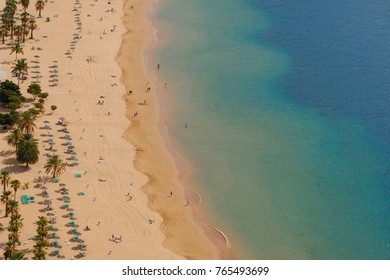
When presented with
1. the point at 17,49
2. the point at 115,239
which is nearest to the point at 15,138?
the point at 115,239

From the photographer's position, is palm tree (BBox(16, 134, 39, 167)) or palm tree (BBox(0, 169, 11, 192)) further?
palm tree (BBox(16, 134, 39, 167))

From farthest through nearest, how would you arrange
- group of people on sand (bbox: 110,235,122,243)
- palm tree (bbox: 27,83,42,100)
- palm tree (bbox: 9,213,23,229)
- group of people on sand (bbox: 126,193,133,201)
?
1. palm tree (bbox: 27,83,42,100)
2. group of people on sand (bbox: 126,193,133,201)
3. group of people on sand (bbox: 110,235,122,243)
4. palm tree (bbox: 9,213,23,229)

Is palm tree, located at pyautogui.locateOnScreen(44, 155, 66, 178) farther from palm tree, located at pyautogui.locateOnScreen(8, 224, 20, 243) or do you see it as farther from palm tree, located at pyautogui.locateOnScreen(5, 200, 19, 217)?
palm tree, located at pyautogui.locateOnScreen(8, 224, 20, 243)

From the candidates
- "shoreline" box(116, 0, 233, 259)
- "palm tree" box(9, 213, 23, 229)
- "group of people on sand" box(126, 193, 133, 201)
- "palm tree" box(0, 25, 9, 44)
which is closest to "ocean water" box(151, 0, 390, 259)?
"shoreline" box(116, 0, 233, 259)

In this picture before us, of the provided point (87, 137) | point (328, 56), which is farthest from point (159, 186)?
point (328, 56)

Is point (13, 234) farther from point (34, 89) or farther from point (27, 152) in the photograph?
point (34, 89)

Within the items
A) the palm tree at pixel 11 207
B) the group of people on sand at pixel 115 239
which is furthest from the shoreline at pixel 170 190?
the palm tree at pixel 11 207

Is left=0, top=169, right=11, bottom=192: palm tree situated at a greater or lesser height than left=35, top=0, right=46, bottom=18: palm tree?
lesser

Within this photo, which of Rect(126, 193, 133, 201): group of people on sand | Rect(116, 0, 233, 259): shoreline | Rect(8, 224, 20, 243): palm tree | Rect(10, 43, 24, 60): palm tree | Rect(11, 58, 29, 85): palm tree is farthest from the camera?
Rect(10, 43, 24, 60): palm tree
